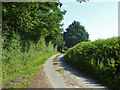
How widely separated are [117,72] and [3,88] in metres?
5.10

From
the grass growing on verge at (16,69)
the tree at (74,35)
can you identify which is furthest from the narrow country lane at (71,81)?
the tree at (74,35)

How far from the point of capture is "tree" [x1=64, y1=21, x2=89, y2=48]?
54.6m

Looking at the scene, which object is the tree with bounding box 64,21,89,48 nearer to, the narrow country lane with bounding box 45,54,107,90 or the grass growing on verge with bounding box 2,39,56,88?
the grass growing on verge with bounding box 2,39,56,88

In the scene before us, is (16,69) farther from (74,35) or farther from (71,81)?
(74,35)

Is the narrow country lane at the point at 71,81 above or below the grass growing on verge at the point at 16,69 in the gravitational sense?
below

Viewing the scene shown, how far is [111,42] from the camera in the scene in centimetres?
699

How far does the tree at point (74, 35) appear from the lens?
54575mm

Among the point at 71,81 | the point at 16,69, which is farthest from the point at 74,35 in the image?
the point at 71,81

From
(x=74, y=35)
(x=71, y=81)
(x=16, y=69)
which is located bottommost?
(x=71, y=81)

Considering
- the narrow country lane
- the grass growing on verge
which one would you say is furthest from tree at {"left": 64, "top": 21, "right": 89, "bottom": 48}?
the narrow country lane

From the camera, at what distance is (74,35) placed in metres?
55.7

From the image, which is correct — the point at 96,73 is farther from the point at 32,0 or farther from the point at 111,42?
the point at 32,0

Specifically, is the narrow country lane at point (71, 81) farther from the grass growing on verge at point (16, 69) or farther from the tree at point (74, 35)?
the tree at point (74, 35)

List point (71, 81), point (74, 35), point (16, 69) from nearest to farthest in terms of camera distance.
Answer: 1. point (71, 81)
2. point (16, 69)
3. point (74, 35)
